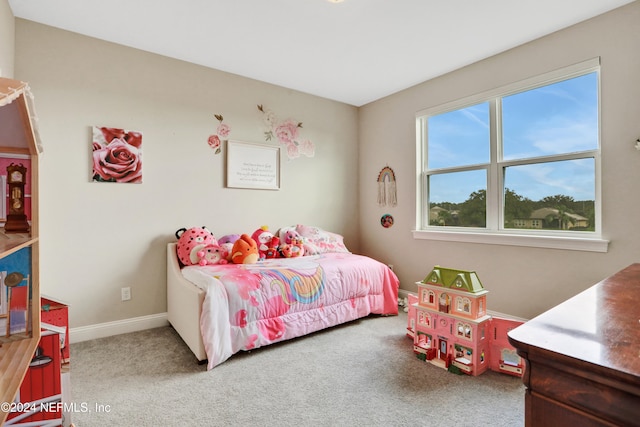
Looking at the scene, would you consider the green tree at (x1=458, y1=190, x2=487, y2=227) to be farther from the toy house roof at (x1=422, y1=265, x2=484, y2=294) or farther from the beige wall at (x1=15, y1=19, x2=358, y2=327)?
the beige wall at (x1=15, y1=19, x2=358, y2=327)

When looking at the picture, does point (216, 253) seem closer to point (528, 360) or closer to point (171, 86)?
point (171, 86)

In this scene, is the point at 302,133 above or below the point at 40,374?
above

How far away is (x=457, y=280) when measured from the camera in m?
2.21

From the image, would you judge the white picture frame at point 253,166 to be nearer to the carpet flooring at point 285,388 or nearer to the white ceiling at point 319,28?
the white ceiling at point 319,28

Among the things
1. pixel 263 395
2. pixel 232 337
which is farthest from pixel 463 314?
pixel 232 337

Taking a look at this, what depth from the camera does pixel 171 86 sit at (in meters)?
2.90

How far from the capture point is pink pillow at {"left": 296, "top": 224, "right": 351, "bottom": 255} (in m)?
3.38

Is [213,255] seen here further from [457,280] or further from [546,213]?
[546,213]

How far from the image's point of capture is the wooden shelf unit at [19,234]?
0.78 meters

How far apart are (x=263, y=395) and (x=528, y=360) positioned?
5.16 feet

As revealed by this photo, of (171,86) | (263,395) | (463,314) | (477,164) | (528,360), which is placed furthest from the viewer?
(477,164)

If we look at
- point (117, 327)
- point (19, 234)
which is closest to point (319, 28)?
point (19, 234)

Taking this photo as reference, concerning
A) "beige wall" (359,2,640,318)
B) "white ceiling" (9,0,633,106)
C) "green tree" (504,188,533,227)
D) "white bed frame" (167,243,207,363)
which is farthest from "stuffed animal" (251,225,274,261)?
"green tree" (504,188,533,227)

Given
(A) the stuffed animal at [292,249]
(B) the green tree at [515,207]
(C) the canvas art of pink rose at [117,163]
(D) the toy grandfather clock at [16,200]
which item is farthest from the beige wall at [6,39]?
(B) the green tree at [515,207]
